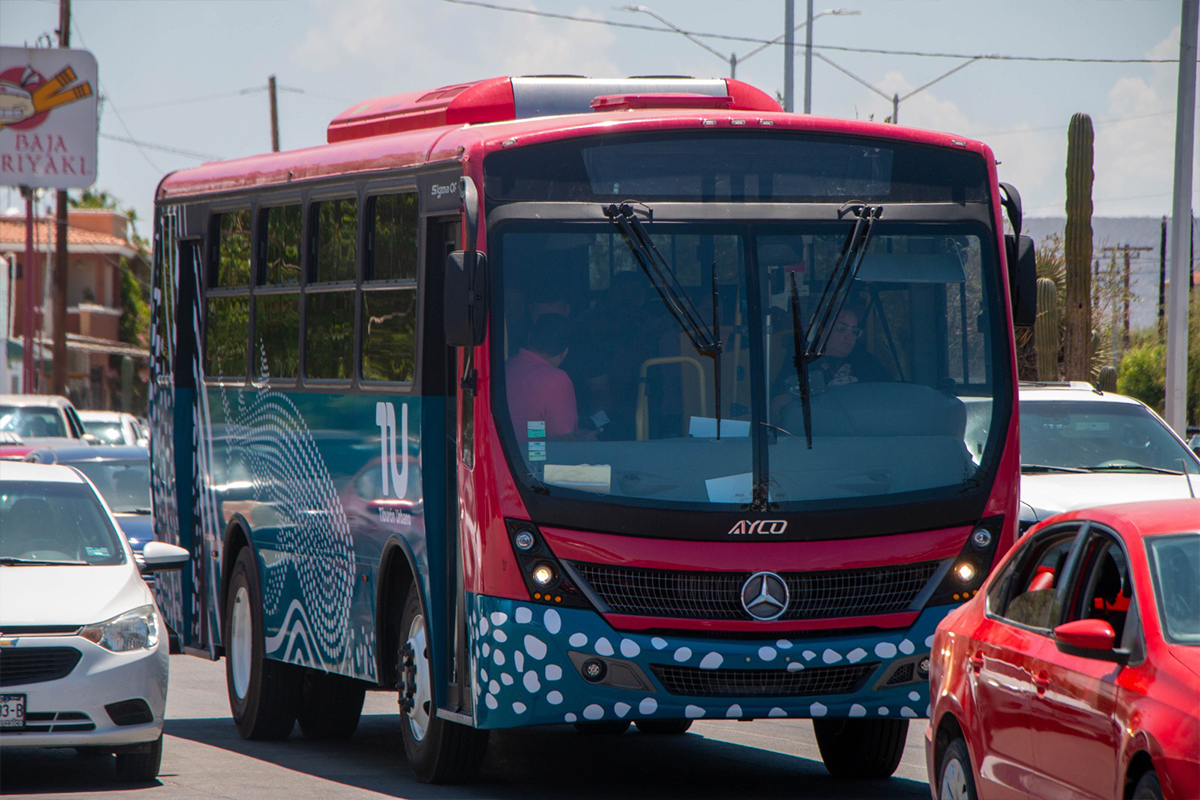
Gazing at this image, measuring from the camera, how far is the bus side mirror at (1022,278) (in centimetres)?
1024

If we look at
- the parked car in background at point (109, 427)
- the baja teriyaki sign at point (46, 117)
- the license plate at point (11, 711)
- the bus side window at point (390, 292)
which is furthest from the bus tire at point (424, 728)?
the baja teriyaki sign at point (46, 117)

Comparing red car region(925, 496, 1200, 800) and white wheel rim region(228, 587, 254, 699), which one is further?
white wheel rim region(228, 587, 254, 699)

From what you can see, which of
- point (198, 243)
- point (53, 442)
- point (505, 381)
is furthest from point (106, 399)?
point (505, 381)

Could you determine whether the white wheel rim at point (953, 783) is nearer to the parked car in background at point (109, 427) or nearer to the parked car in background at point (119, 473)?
the parked car in background at point (119, 473)

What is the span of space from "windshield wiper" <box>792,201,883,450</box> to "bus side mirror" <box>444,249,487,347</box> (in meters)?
1.50

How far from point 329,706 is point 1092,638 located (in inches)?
306

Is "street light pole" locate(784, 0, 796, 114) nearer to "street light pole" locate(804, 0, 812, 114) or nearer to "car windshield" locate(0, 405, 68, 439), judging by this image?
"street light pole" locate(804, 0, 812, 114)

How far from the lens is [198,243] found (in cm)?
1427

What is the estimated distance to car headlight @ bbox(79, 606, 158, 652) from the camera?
10.3 metres

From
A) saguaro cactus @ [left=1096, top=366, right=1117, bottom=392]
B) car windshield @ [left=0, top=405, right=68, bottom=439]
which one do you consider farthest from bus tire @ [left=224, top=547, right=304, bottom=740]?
saguaro cactus @ [left=1096, top=366, right=1117, bottom=392]

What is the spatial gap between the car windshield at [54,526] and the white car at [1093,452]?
586 cm

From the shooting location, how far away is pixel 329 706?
13211mm

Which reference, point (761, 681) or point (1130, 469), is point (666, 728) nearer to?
point (761, 681)

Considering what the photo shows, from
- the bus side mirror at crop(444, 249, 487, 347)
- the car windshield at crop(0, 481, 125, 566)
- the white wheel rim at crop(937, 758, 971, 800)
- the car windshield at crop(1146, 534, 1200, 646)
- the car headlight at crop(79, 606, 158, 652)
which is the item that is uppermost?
the bus side mirror at crop(444, 249, 487, 347)
